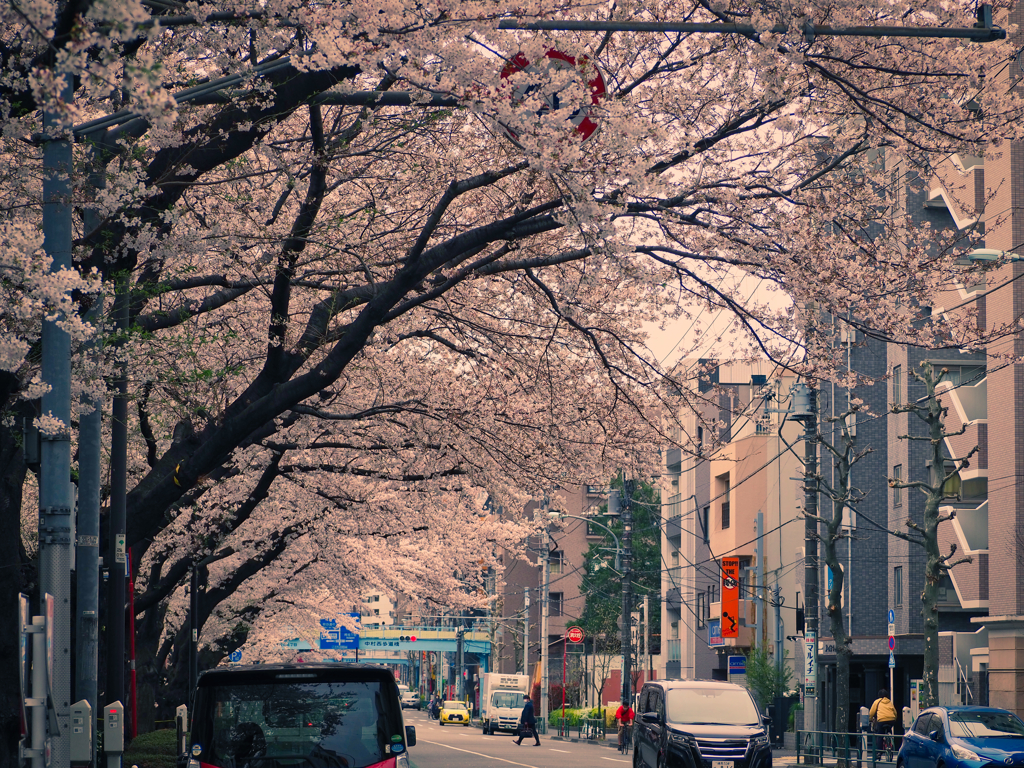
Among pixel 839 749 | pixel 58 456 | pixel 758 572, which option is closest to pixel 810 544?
pixel 839 749

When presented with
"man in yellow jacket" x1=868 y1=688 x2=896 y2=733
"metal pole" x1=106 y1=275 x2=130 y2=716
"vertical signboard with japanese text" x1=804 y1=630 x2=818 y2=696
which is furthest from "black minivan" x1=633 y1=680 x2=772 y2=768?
"man in yellow jacket" x1=868 y1=688 x2=896 y2=733

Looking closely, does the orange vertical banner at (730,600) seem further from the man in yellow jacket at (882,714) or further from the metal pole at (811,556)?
the metal pole at (811,556)

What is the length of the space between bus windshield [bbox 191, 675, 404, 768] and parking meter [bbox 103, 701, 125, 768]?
2.77m

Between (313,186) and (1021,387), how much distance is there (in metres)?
26.4

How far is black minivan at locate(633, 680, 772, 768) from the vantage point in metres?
17.7

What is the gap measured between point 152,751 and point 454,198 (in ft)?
38.3

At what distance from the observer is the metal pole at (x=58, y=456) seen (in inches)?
328

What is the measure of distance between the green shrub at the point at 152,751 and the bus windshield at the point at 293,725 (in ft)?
24.8

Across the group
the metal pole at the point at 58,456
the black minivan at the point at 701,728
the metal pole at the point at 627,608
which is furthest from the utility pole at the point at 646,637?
the metal pole at the point at 58,456

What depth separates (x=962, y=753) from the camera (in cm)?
1994

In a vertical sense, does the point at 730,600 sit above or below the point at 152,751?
above

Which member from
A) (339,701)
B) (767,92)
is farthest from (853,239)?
(339,701)

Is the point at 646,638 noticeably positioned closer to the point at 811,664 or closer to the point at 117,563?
the point at 811,664

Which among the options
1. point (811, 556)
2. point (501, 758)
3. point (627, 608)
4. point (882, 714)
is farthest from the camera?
point (627, 608)
